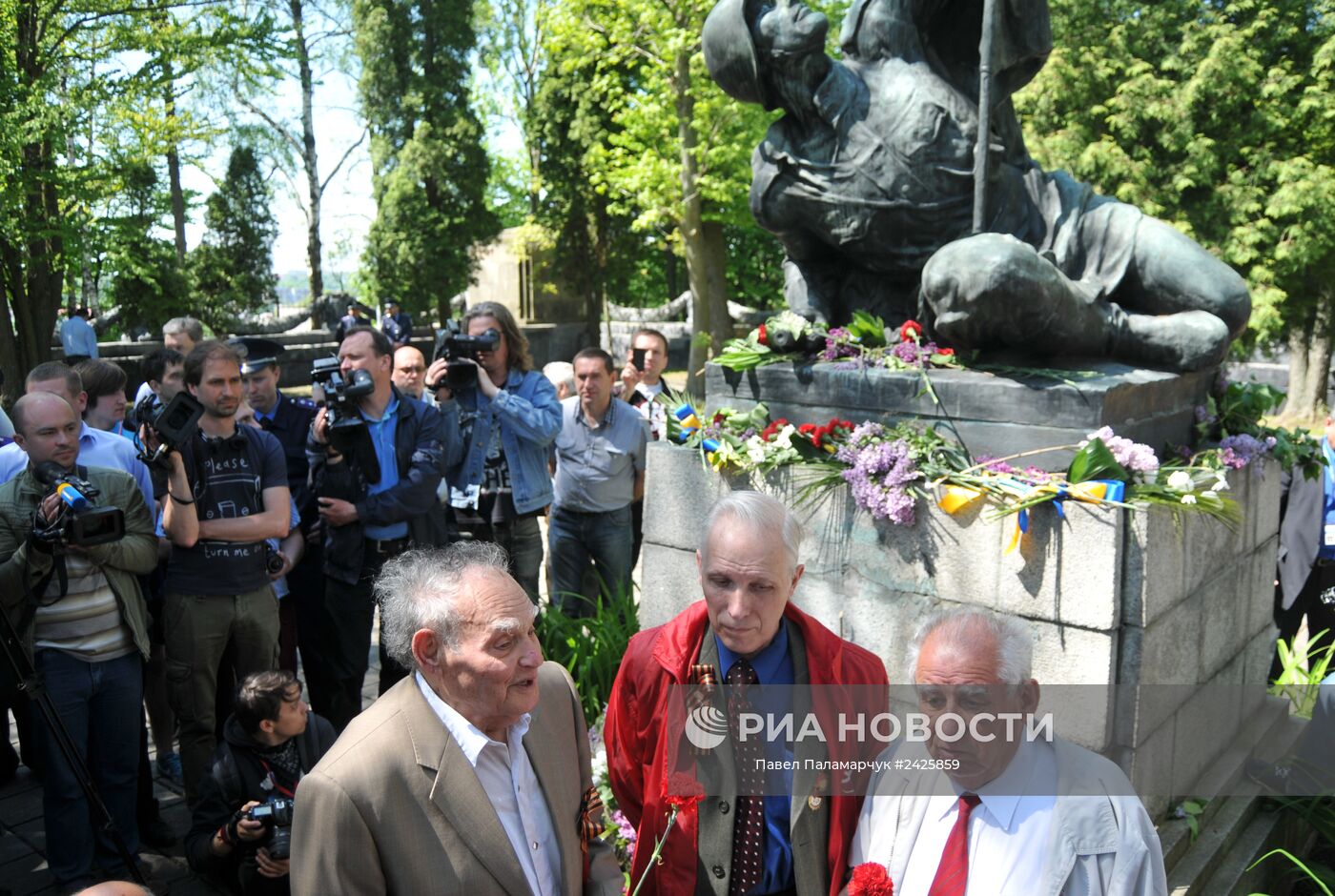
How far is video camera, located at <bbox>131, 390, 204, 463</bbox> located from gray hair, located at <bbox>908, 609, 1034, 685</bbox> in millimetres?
2853

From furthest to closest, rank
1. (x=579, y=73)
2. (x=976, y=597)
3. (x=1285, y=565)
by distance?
1. (x=579, y=73)
2. (x=1285, y=565)
3. (x=976, y=597)

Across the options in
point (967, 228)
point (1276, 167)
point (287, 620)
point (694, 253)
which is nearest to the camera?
point (967, 228)

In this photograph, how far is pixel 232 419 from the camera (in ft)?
14.5

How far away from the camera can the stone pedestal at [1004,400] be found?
12.0 feet

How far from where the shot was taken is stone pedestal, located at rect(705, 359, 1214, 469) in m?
3.66

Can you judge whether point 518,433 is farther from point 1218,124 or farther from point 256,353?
point 1218,124

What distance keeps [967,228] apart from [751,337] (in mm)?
998

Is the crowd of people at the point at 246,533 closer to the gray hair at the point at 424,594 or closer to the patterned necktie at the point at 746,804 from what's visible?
the gray hair at the point at 424,594

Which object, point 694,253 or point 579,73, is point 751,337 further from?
point 579,73

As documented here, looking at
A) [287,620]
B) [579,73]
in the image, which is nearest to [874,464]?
[287,620]

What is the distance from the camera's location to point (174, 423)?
394 centimetres

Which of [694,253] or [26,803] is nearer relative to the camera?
[26,803]

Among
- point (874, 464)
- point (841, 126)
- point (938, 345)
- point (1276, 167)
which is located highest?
point (1276, 167)

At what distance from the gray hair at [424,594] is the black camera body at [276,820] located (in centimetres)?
138
